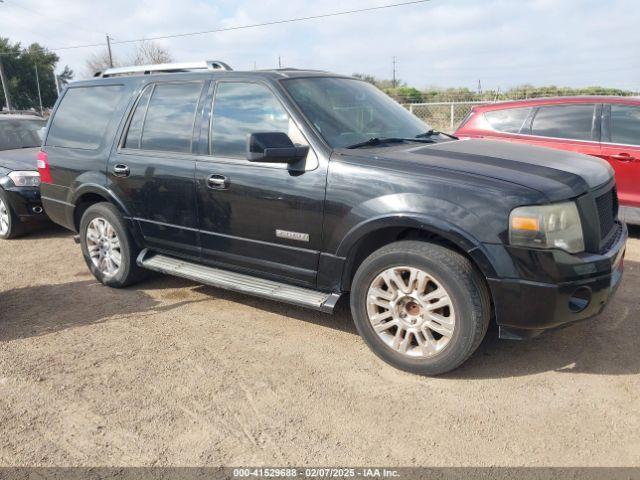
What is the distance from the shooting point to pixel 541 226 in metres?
2.83

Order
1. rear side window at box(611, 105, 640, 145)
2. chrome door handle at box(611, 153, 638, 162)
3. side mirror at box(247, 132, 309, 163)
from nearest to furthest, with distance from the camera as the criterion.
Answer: side mirror at box(247, 132, 309, 163) < chrome door handle at box(611, 153, 638, 162) < rear side window at box(611, 105, 640, 145)

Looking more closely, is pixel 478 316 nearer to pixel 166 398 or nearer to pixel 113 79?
pixel 166 398

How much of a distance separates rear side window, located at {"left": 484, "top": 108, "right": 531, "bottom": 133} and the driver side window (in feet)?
13.3

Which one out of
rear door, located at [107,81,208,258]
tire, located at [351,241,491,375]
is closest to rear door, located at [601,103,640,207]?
tire, located at [351,241,491,375]

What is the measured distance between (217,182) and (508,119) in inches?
176

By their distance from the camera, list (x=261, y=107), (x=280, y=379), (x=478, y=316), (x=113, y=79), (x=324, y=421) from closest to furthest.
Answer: (x=324, y=421) < (x=478, y=316) < (x=280, y=379) < (x=261, y=107) < (x=113, y=79)

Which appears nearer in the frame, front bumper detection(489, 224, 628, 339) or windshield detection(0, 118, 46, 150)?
front bumper detection(489, 224, 628, 339)

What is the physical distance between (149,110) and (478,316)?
321cm

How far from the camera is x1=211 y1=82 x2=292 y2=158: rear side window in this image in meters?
3.78

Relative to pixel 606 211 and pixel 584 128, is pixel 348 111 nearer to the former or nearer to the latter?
pixel 606 211

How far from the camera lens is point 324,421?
9.29ft

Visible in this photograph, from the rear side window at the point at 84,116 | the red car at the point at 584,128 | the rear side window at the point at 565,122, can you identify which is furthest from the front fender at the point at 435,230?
the rear side window at the point at 565,122

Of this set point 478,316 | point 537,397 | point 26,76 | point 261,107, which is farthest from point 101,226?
point 26,76

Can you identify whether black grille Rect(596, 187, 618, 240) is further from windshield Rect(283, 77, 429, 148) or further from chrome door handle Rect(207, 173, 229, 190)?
chrome door handle Rect(207, 173, 229, 190)
